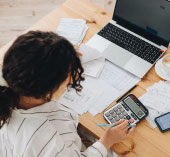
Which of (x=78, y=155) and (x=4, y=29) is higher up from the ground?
(x=78, y=155)

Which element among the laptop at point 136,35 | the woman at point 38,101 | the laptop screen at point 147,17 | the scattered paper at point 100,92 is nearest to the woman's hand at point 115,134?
the woman at point 38,101

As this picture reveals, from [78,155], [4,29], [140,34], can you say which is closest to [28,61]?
[78,155]

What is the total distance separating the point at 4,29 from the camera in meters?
2.25

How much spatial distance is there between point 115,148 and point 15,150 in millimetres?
396

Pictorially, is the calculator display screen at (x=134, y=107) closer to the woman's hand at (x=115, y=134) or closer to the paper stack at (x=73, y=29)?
the woman's hand at (x=115, y=134)

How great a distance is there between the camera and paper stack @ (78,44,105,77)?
3.78ft

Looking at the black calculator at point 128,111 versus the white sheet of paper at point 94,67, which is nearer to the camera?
the black calculator at point 128,111

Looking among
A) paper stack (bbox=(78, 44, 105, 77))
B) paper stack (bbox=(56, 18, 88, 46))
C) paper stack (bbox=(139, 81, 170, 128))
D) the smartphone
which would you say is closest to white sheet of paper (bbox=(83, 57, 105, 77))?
paper stack (bbox=(78, 44, 105, 77))

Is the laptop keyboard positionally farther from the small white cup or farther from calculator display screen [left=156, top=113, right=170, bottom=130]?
calculator display screen [left=156, top=113, right=170, bottom=130]

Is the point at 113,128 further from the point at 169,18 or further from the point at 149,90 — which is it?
the point at 169,18

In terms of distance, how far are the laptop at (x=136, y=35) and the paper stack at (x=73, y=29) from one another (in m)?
0.07

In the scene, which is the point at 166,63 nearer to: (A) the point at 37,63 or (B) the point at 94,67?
(B) the point at 94,67

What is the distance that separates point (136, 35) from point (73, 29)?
1.13ft

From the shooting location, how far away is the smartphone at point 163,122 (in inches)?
38.0
